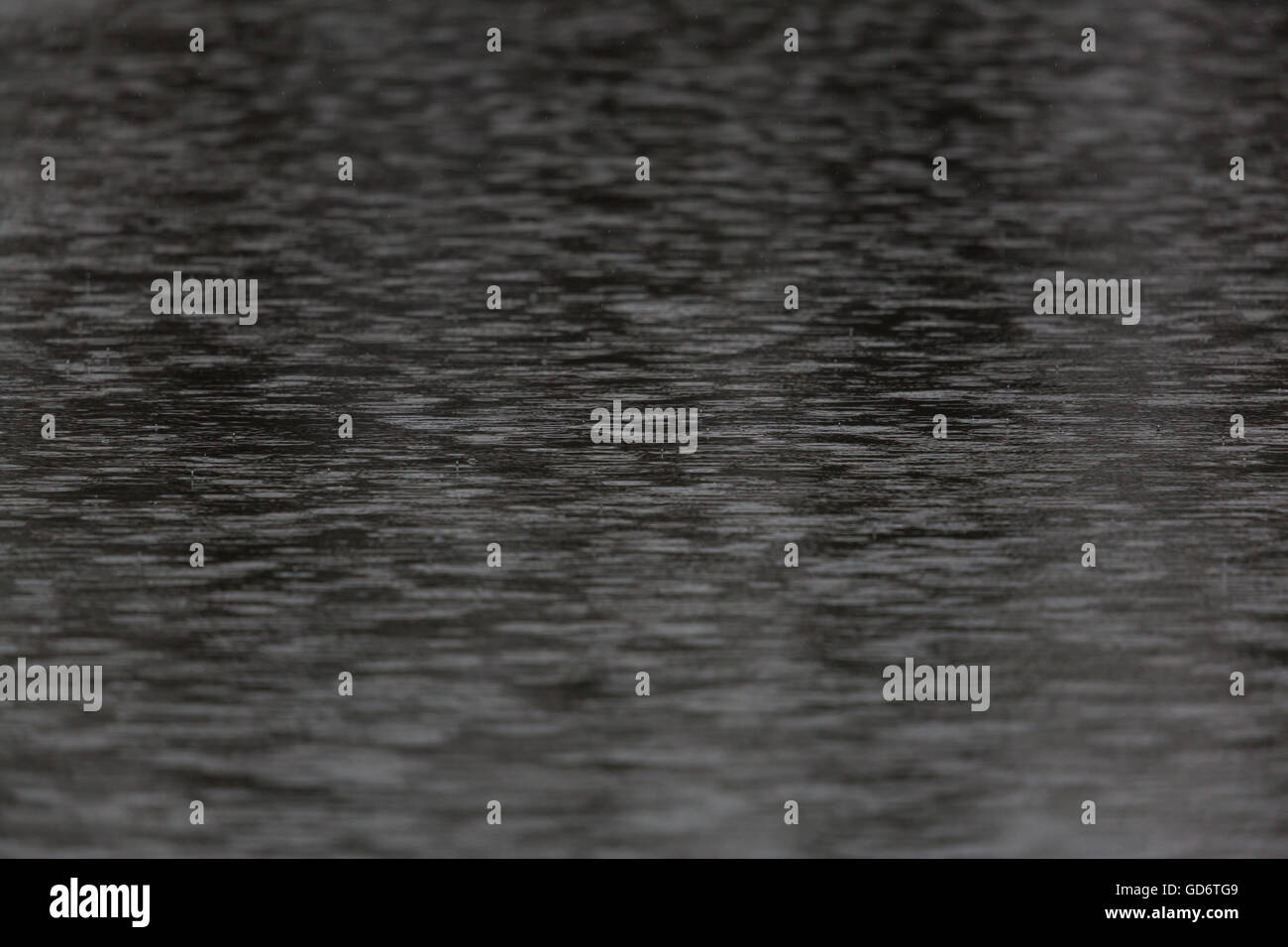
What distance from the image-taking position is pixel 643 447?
261cm

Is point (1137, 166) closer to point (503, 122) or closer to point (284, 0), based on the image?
point (503, 122)

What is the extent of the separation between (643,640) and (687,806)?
31cm

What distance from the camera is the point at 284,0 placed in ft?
14.2

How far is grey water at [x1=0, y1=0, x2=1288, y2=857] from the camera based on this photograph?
6.30 feet

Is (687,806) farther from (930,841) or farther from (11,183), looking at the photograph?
(11,183)

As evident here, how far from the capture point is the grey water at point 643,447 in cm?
192

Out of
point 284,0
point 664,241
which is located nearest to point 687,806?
point 664,241

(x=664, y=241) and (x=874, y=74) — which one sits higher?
(x=874, y=74)

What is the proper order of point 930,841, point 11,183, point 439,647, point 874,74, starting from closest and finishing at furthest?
point 930,841
point 439,647
point 11,183
point 874,74

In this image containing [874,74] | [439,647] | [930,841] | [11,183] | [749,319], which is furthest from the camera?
[874,74]

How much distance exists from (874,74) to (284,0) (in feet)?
4.51

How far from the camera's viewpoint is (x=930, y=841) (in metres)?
1.80

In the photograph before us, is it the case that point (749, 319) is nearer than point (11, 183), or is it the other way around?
point (749, 319)
